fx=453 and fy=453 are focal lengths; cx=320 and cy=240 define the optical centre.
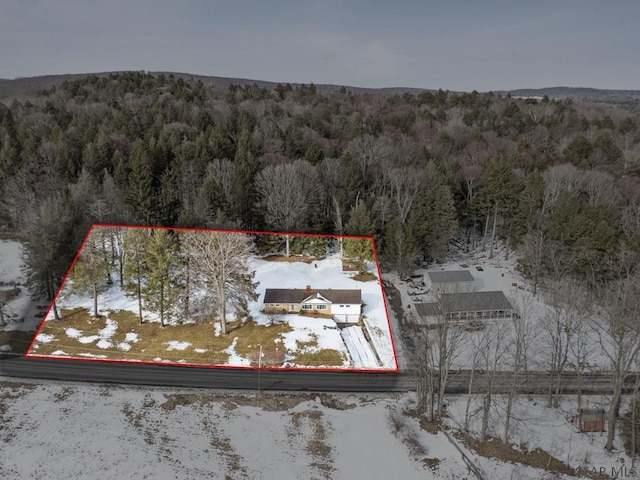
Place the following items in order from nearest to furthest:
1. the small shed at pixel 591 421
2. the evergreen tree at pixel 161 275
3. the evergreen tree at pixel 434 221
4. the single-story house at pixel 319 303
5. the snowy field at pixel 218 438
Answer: the snowy field at pixel 218 438, the small shed at pixel 591 421, the evergreen tree at pixel 161 275, the single-story house at pixel 319 303, the evergreen tree at pixel 434 221

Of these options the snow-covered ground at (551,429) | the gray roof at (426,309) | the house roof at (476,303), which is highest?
the house roof at (476,303)

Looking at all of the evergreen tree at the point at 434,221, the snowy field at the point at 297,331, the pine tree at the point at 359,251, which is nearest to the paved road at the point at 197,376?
the snowy field at the point at 297,331

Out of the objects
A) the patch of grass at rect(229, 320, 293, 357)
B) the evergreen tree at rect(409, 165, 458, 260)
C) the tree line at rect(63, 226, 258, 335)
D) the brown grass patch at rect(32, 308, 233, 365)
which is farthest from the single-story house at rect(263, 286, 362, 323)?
the evergreen tree at rect(409, 165, 458, 260)

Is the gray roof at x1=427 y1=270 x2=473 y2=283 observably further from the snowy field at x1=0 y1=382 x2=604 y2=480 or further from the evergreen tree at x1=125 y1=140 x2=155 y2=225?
the evergreen tree at x1=125 y1=140 x2=155 y2=225

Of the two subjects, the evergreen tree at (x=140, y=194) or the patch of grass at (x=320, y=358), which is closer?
the patch of grass at (x=320, y=358)

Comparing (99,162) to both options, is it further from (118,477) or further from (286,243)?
(118,477)

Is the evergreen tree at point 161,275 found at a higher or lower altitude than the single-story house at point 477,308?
higher

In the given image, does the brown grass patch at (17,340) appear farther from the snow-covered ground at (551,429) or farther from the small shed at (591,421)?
the small shed at (591,421)
